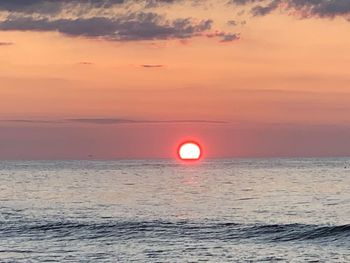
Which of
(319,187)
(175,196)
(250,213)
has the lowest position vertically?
(250,213)

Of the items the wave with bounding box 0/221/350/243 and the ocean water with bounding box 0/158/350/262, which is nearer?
the ocean water with bounding box 0/158/350/262

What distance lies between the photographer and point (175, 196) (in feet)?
330

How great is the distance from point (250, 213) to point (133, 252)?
2624cm

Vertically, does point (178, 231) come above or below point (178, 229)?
below

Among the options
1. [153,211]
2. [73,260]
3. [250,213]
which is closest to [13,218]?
[153,211]

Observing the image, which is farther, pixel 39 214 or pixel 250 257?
pixel 39 214

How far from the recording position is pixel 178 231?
5897 centimetres

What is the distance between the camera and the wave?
55.8 m

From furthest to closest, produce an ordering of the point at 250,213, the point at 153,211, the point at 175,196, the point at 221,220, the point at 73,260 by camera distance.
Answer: the point at 175,196 → the point at 153,211 → the point at 250,213 → the point at 221,220 → the point at 73,260

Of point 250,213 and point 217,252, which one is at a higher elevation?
point 250,213

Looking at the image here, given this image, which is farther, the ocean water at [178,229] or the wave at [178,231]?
the wave at [178,231]

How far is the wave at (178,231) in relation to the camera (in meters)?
55.8

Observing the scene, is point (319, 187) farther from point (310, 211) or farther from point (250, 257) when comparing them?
point (250, 257)

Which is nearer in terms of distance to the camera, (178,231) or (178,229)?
(178,231)
